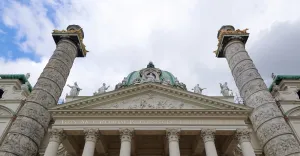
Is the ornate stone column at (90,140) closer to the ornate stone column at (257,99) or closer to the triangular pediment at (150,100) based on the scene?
the triangular pediment at (150,100)

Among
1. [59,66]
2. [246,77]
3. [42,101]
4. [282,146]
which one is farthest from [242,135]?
[59,66]

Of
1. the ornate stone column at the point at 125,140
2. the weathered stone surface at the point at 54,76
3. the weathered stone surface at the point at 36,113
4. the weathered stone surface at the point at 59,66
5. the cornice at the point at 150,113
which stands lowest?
the ornate stone column at the point at 125,140

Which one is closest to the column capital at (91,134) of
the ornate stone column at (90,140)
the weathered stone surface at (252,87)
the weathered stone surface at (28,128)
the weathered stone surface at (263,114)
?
the ornate stone column at (90,140)

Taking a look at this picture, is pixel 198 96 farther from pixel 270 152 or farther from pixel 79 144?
pixel 79 144

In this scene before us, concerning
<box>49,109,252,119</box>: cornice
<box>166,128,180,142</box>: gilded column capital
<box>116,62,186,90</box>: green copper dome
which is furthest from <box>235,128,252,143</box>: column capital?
<box>116,62,186,90</box>: green copper dome

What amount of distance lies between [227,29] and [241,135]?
13.4 meters

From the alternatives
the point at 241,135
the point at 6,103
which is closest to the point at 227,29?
the point at 241,135

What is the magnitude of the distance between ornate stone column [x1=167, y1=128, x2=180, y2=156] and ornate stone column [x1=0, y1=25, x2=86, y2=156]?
9057 millimetres

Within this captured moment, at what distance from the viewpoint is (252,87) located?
20391mm

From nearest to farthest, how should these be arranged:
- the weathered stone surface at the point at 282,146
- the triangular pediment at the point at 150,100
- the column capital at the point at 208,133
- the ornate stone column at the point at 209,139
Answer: the ornate stone column at the point at 209,139
the column capital at the point at 208,133
the weathered stone surface at the point at 282,146
the triangular pediment at the point at 150,100

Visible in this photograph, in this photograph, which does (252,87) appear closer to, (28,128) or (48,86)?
(48,86)

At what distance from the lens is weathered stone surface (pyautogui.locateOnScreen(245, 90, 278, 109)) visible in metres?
19.3

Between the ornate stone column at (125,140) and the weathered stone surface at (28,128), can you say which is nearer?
the ornate stone column at (125,140)

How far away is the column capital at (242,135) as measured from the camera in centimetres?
1600
